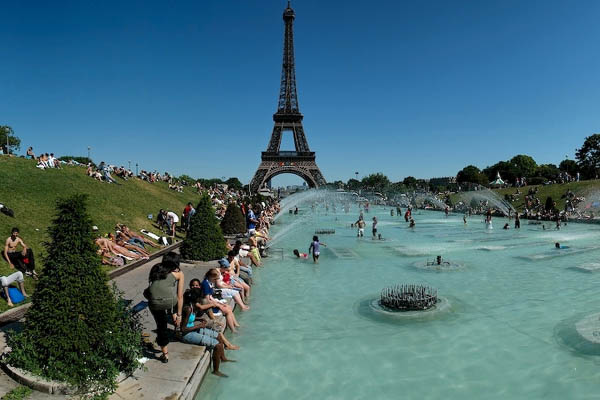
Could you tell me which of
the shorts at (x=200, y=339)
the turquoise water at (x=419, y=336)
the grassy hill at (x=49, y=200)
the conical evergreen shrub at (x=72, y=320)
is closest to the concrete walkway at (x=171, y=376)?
the shorts at (x=200, y=339)

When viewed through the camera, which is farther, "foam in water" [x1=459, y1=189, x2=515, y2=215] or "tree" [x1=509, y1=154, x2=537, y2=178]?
"tree" [x1=509, y1=154, x2=537, y2=178]

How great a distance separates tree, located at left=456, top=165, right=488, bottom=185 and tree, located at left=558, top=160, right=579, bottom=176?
754 inches

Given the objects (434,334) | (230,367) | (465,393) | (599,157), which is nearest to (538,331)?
(434,334)

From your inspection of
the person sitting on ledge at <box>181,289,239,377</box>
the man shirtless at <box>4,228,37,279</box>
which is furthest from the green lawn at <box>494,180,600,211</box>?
the man shirtless at <box>4,228,37,279</box>

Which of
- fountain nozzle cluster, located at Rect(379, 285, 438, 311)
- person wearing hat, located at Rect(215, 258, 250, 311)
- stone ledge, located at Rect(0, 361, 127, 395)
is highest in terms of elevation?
person wearing hat, located at Rect(215, 258, 250, 311)

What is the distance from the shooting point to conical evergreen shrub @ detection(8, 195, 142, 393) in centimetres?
509

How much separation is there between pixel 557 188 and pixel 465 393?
55815 millimetres

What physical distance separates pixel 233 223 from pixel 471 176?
107717mm

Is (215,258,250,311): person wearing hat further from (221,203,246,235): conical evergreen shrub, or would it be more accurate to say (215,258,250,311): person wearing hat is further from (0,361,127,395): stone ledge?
(221,203,246,235): conical evergreen shrub

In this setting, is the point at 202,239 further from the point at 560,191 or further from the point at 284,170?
the point at 284,170

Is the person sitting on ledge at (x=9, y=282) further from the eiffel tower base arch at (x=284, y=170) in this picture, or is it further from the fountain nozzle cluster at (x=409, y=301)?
the eiffel tower base arch at (x=284, y=170)

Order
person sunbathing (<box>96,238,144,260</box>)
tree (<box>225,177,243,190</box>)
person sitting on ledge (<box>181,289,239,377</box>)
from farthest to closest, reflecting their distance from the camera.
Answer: tree (<box>225,177,243,190</box>)
person sunbathing (<box>96,238,144,260</box>)
person sitting on ledge (<box>181,289,239,377</box>)

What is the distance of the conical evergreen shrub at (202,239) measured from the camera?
14.4 metres

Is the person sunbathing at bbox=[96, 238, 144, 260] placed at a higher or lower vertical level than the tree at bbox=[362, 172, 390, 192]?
lower
